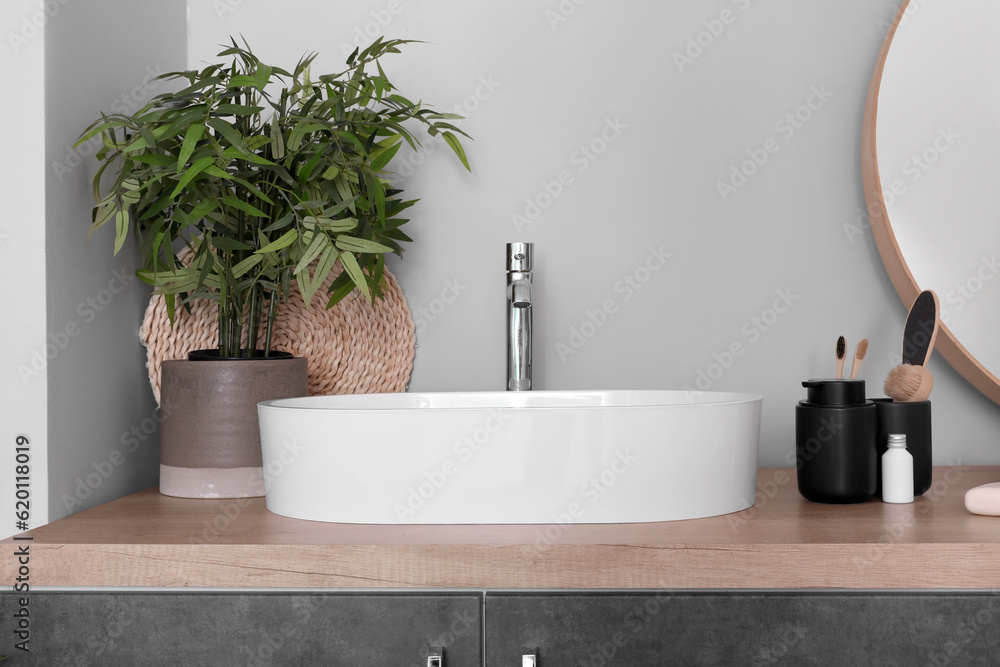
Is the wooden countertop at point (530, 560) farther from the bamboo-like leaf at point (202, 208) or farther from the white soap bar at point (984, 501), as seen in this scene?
the bamboo-like leaf at point (202, 208)

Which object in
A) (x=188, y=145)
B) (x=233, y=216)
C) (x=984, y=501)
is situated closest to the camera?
(x=984, y=501)

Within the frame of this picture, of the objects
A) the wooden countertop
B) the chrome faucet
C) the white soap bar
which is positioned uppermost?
the chrome faucet

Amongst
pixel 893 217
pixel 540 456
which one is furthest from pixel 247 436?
pixel 893 217

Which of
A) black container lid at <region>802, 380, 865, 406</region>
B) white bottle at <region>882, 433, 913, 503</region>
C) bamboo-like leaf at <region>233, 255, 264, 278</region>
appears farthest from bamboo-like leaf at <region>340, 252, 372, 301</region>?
white bottle at <region>882, 433, 913, 503</region>

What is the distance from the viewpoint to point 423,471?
0.75 m

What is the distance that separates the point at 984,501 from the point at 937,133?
60cm

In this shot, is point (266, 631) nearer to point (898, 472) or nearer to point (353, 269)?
point (353, 269)

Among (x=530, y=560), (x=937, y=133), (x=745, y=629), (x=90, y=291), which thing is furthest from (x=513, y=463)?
(x=937, y=133)

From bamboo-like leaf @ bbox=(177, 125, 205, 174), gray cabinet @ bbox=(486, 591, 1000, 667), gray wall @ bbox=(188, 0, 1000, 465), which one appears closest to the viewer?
gray cabinet @ bbox=(486, 591, 1000, 667)

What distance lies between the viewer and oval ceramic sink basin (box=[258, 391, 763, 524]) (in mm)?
742

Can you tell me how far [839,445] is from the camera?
0.84m

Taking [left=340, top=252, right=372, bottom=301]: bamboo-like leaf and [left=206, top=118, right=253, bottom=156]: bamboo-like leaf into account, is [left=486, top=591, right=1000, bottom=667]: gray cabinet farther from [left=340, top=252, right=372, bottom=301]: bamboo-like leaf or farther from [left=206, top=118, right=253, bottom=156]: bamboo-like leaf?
[left=206, top=118, right=253, bottom=156]: bamboo-like leaf

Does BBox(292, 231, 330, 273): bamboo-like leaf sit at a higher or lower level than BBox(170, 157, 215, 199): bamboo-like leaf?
lower

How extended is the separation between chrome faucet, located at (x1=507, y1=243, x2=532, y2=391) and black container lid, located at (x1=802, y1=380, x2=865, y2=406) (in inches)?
14.9
